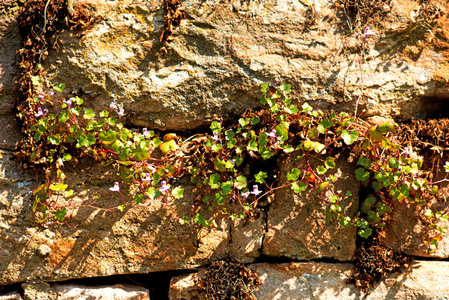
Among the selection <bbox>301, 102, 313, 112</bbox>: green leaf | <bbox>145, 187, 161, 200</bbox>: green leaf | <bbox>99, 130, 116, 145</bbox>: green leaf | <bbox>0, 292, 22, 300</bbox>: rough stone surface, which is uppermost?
<bbox>301, 102, 313, 112</bbox>: green leaf

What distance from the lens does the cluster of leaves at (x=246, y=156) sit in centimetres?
278

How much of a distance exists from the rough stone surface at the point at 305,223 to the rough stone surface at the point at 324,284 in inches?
4.8

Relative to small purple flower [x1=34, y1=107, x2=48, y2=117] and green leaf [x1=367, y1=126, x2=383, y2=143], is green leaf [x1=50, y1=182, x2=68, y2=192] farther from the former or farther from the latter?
green leaf [x1=367, y1=126, x2=383, y2=143]

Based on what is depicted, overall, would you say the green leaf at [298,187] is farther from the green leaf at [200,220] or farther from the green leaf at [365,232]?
the green leaf at [200,220]

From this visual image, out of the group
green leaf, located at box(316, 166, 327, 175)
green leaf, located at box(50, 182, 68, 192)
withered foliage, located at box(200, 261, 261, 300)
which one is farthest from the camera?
withered foliage, located at box(200, 261, 261, 300)

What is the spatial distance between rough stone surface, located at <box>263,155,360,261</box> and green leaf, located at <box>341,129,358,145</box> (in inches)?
10.1

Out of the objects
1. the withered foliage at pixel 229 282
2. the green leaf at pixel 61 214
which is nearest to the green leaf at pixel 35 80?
the green leaf at pixel 61 214

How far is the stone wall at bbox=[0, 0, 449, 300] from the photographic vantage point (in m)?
2.87

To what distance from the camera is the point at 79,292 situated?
2920 millimetres

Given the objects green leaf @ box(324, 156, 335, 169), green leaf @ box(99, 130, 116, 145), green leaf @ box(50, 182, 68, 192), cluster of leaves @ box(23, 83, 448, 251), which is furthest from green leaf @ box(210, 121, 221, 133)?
green leaf @ box(50, 182, 68, 192)

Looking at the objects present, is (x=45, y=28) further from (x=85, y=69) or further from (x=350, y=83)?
(x=350, y=83)

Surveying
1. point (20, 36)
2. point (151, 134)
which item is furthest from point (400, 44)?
point (20, 36)

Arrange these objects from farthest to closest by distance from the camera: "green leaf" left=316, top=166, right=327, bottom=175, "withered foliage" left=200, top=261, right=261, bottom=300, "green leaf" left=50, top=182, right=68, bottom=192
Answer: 1. "withered foliage" left=200, top=261, right=261, bottom=300
2. "green leaf" left=316, top=166, right=327, bottom=175
3. "green leaf" left=50, top=182, right=68, bottom=192

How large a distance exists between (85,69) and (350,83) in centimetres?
198
